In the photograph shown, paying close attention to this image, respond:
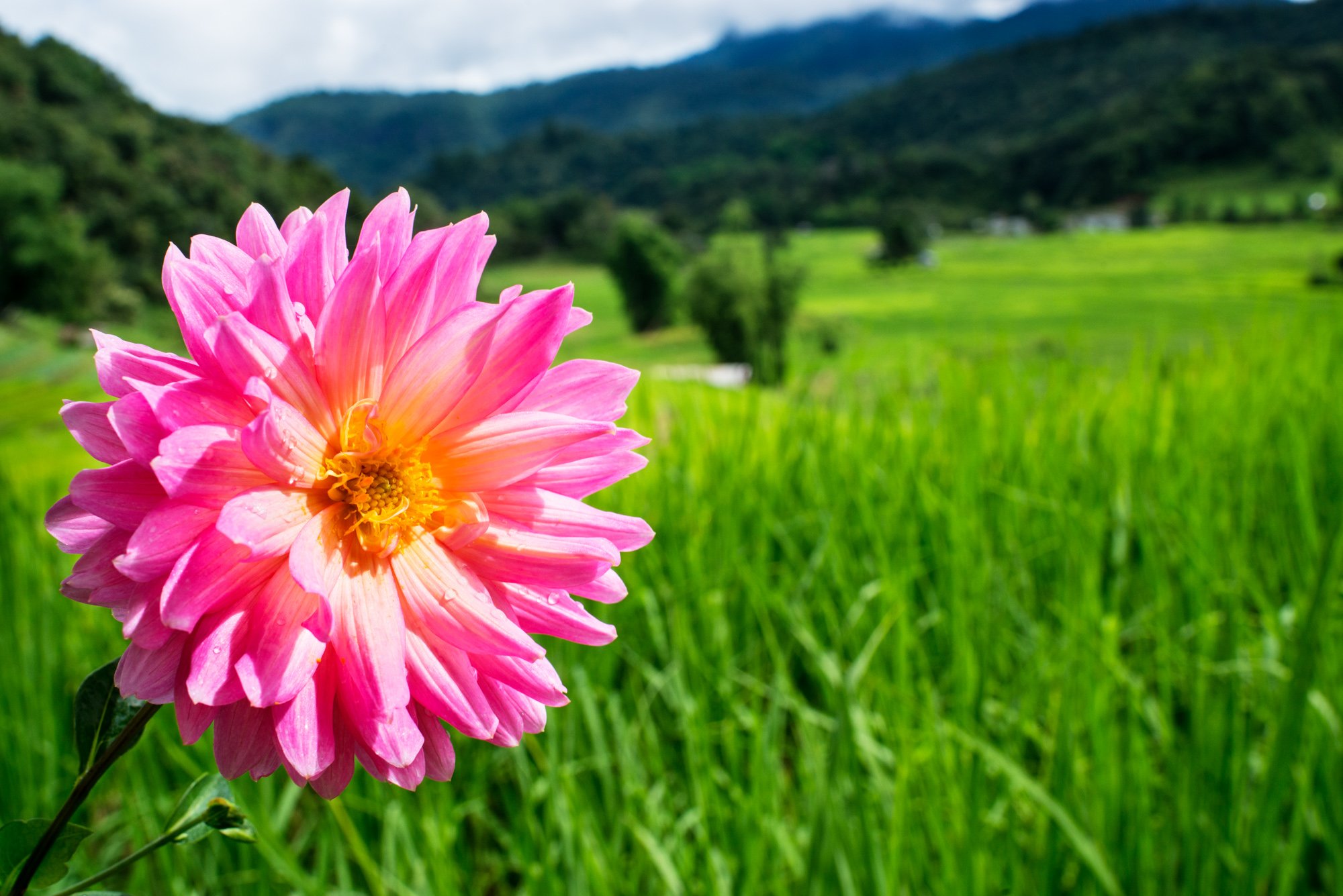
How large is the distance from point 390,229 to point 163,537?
16cm

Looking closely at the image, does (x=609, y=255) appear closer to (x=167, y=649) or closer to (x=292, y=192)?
(x=292, y=192)

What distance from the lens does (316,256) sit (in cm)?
36

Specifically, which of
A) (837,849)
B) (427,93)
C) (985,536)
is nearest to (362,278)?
(837,849)

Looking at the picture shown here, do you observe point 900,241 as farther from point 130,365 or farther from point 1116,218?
point 130,365

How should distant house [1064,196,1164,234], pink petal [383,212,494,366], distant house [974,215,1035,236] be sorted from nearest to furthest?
1. pink petal [383,212,494,366]
2. distant house [1064,196,1164,234]
3. distant house [974,215,1035,236]

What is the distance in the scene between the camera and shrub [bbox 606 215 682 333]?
3738cm

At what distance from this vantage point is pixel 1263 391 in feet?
9.09

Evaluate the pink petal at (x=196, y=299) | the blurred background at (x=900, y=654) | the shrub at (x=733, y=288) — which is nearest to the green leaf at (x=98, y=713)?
the pink petal at (x=196, y=299)

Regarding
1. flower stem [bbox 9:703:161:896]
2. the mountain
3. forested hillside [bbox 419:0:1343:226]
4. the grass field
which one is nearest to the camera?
flower stem [bbox 9:703:161:896]

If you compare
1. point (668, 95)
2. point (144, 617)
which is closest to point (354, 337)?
point (144, 617)

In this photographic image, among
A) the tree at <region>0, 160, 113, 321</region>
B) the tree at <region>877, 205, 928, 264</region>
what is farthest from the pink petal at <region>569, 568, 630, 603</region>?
the tree at <region>877, 205, 928, 264</region>

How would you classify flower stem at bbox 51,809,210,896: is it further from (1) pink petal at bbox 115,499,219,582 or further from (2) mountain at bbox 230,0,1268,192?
(2) mountain at bbox 230,0,1268,192

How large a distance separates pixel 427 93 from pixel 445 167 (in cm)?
3405

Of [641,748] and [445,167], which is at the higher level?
[445,167]
